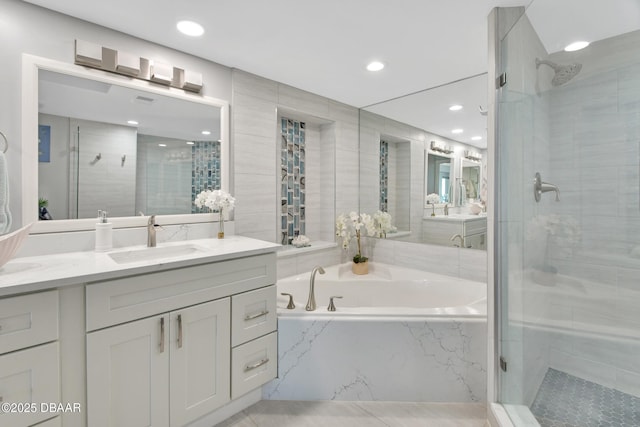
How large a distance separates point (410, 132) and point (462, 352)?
1967 mm

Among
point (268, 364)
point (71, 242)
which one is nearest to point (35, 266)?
point (71, 242)

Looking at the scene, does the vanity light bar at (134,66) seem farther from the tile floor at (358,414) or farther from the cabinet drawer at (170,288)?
the tile floor at (358,414)

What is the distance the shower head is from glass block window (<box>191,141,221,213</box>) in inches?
82.2

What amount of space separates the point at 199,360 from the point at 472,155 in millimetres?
2400

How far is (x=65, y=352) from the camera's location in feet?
3.74

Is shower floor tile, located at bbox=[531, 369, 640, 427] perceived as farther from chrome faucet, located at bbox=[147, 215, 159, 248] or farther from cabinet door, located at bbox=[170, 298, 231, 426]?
chrome faucet, located at bbox=[147, 215, 159, 248]

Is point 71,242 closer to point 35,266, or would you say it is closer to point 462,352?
point 35,266

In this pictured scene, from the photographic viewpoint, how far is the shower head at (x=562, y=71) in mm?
1657

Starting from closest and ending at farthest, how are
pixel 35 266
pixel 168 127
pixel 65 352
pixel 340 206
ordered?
pixel 65 352 < pixel 35 266 < pixel 168 127 < pixel 340 206

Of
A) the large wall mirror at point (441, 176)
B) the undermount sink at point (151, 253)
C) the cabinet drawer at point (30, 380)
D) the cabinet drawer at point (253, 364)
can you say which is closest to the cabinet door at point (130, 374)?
the cabinet drawer at point (30, 380)

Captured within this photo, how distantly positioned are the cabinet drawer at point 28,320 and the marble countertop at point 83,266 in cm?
4

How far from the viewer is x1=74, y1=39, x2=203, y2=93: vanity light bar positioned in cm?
163

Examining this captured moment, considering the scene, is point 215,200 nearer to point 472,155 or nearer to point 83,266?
point 83,266

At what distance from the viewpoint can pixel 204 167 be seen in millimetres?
2137
